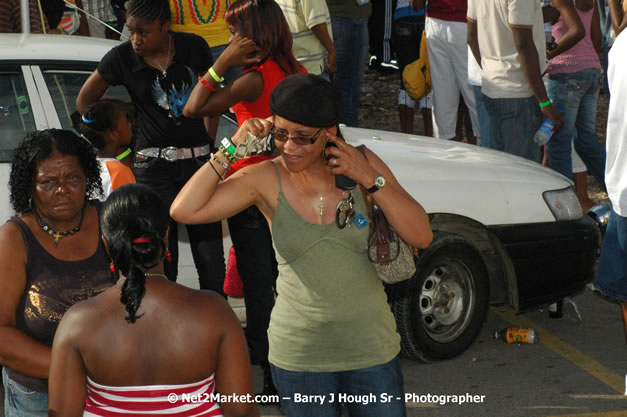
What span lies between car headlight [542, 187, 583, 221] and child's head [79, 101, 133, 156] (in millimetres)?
2697

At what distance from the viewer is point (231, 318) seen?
2.84 meters

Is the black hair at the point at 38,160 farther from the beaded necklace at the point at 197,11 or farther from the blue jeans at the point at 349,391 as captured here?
the beaded necklace at the point at 197,11

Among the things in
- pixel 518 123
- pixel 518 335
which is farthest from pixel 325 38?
pixel 518 335

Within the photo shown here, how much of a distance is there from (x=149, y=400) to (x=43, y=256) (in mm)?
876

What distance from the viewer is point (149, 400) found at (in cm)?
273

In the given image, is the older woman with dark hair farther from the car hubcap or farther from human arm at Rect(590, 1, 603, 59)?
human arm at Rect(590, 1, 603, 59)

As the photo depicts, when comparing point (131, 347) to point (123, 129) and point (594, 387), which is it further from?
point (594, 387)

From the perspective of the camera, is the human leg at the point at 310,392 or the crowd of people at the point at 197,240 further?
the human leg at the point at 310,392

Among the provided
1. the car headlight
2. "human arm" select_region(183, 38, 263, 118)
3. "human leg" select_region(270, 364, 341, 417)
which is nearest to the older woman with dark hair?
"human leg" select_region(270, 364, 341, 417)

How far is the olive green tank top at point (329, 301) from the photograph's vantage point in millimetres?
3312

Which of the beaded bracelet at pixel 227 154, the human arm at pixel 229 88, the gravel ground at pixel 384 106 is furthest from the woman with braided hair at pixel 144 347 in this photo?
the gravel ground at pixel 384 106

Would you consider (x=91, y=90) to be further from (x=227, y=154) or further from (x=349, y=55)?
(x=349, y=55)

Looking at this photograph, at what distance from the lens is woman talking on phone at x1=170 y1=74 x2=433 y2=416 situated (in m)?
3.31

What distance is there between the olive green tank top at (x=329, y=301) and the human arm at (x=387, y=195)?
114 millimetres
